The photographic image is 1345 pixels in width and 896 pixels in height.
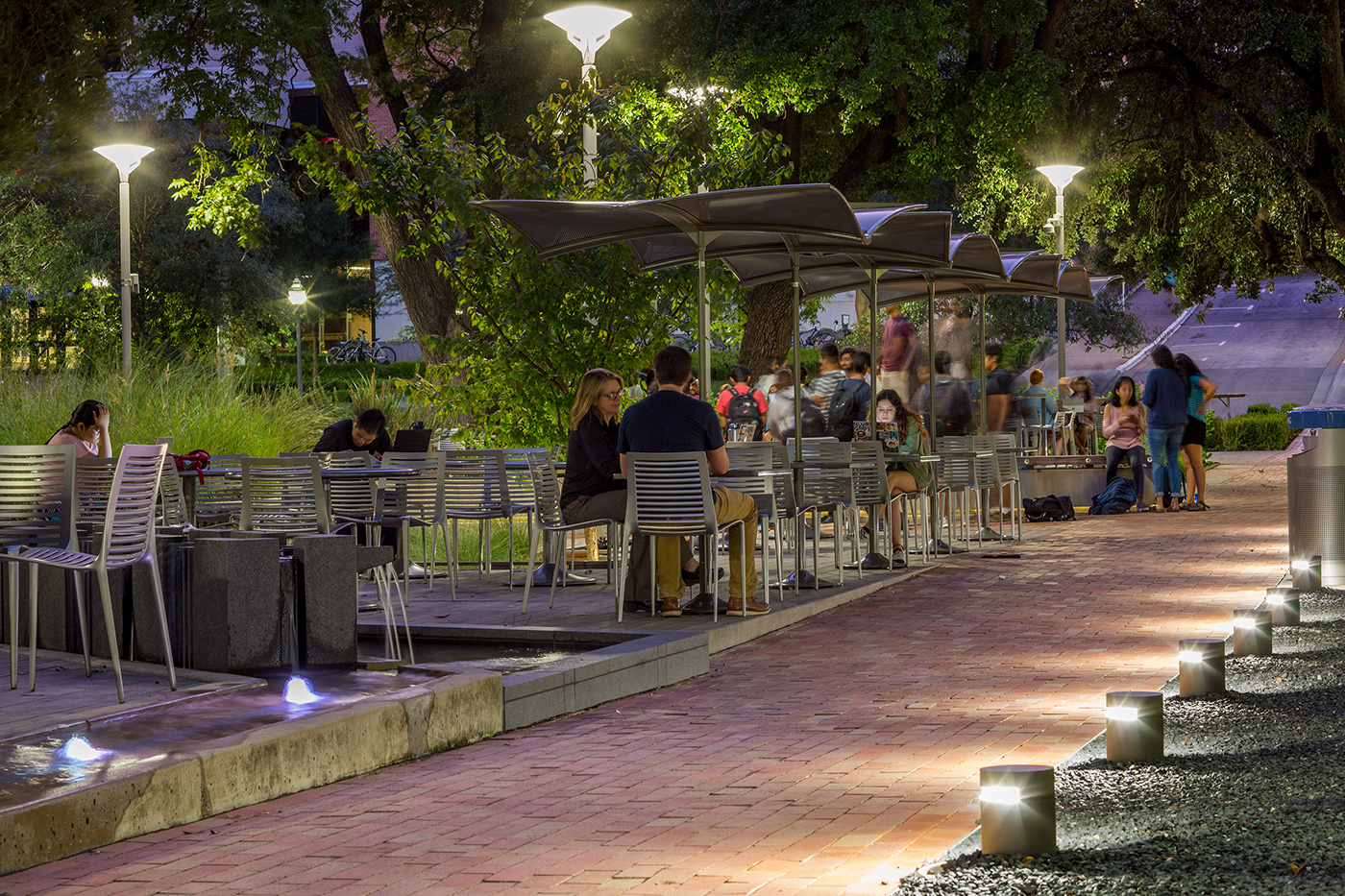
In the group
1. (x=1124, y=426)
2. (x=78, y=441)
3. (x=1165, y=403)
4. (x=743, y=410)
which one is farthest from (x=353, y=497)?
(x=1124, y=426)

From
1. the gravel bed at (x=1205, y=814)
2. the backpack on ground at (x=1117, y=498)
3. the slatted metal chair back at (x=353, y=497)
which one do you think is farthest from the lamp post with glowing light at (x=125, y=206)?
the gravel bed at (x=1205, y=814)

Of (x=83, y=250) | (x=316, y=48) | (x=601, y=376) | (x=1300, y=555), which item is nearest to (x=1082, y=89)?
(x=316, y=48)

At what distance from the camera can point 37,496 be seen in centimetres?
646

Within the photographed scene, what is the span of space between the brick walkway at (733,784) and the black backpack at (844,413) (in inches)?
227

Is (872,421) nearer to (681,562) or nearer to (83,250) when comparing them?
(681,562)

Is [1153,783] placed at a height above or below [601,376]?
below

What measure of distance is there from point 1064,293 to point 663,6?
24.0 feet

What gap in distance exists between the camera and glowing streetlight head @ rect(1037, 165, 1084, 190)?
22312 mm

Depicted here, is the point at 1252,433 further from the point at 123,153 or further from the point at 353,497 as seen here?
the point at 353,497

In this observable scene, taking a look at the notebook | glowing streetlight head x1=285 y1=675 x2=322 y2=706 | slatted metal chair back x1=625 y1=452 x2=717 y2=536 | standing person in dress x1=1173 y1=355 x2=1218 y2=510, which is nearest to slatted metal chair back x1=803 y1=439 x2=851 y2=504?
slatted metal chair back x1=625 y1=452 x2=717 y2=536

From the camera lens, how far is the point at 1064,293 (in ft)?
61.7

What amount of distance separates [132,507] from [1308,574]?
27.4 ft

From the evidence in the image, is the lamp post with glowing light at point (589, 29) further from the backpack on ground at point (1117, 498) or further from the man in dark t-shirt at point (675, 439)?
the backpack on ground at point (1117, 498)

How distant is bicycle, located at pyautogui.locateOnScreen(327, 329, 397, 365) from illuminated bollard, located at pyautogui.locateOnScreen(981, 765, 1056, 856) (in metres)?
45.8
